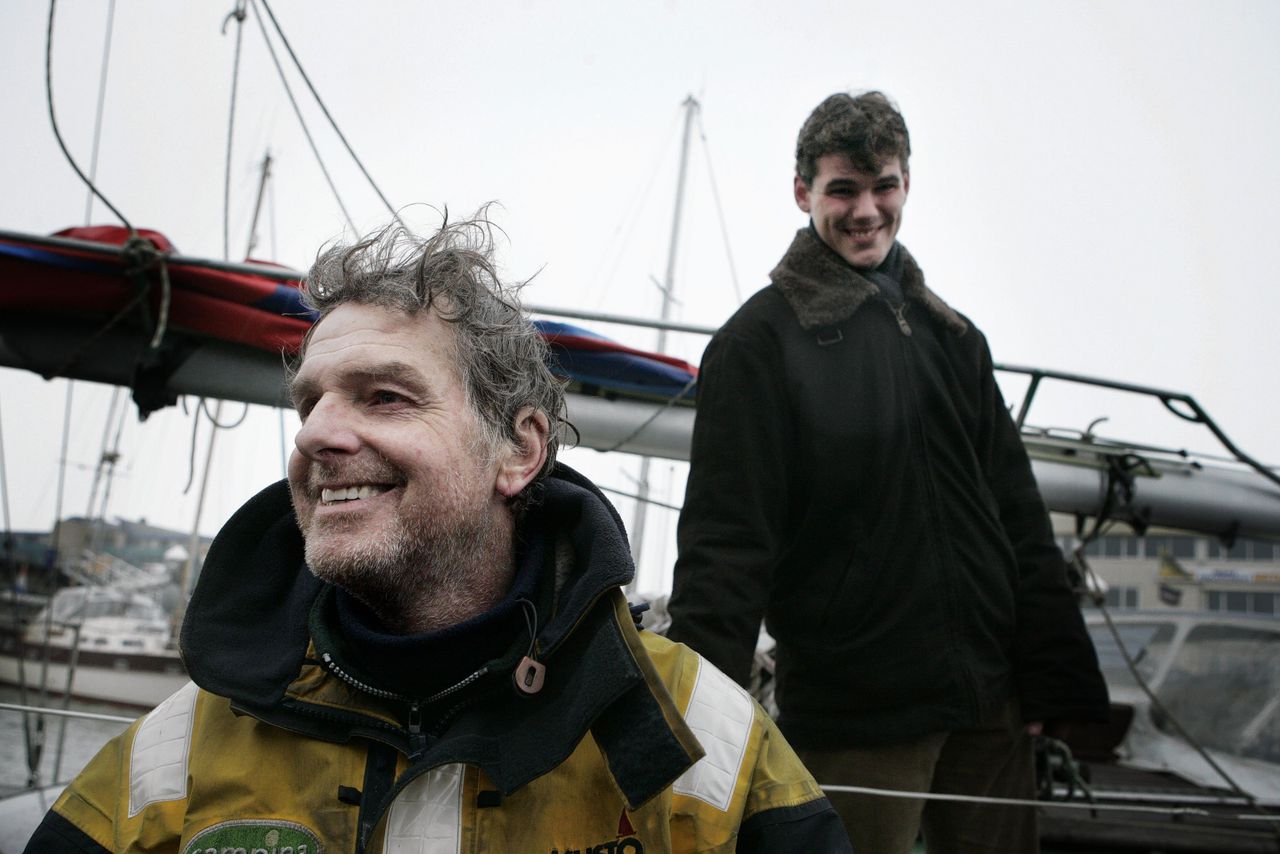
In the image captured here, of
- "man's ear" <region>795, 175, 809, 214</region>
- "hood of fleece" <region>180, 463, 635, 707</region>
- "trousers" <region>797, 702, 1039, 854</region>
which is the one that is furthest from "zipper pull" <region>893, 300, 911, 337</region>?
"hood of fleece" <region>180, 463, 635, 707</region>

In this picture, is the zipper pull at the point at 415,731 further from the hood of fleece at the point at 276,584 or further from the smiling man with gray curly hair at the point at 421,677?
the hood of fleece at the point at 276,584

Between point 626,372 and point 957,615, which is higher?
point 626,372

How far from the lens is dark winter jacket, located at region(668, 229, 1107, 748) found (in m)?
2.15

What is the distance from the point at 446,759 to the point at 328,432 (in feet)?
1.74

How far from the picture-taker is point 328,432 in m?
1.54

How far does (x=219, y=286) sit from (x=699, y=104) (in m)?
14.2

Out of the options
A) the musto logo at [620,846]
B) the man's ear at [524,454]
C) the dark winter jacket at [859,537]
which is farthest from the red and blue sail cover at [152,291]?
the musto logo at [620,846]

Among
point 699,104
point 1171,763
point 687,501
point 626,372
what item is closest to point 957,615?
point 687,501

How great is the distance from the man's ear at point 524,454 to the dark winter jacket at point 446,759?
0.25 metres

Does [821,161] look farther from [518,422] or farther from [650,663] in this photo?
[650,663]

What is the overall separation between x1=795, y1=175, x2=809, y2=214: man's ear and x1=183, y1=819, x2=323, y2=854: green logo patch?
6.17 feet

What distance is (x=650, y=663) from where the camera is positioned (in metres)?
1.43

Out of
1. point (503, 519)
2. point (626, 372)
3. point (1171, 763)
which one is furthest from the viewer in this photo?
point (1171, 763)

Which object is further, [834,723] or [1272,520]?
[1272,520]
